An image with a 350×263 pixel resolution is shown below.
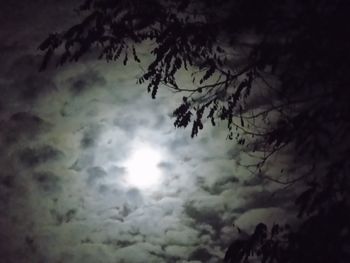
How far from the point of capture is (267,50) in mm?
3943

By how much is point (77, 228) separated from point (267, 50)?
4645mm

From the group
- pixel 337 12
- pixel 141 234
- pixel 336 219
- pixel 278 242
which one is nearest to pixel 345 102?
pixel 337 12

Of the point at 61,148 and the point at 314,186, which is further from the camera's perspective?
the point at 61,148

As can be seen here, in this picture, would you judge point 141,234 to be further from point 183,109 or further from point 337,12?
point 337,12

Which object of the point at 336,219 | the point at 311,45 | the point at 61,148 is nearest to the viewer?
the point at 336,219

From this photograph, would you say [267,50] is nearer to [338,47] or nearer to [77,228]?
[338,47]

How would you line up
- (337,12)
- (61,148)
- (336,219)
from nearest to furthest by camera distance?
1. (336,219)
2. (337,12)
3. (61,148)

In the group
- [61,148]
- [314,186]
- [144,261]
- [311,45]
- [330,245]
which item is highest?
[61,148]

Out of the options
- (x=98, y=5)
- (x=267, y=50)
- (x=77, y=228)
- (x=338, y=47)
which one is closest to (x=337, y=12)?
(x=338, y=47)

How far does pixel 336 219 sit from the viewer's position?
335 centimetres

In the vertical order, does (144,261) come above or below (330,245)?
above

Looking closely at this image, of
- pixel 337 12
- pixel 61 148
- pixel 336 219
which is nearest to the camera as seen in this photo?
pixel 336 219

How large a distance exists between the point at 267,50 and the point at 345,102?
848 millimetres

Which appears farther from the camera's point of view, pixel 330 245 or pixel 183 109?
pixel 183 109
